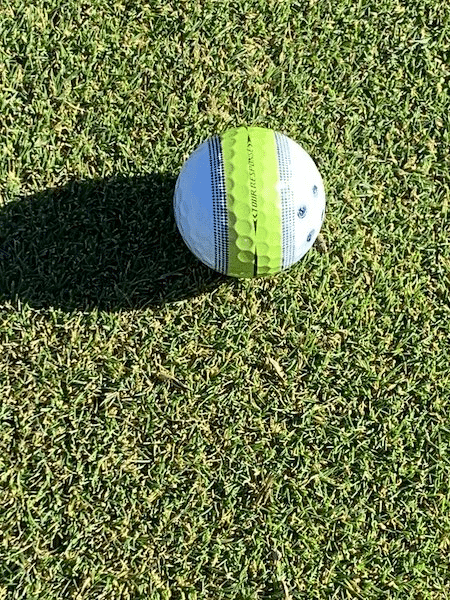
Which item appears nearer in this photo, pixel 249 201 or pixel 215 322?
pixel 249 201

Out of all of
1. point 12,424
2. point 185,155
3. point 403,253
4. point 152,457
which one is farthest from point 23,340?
point 403,253

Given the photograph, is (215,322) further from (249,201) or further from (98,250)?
(249,201)

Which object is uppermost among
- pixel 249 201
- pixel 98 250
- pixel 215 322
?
pixel 249 201

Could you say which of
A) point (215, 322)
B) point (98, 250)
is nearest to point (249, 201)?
point (215, 322)

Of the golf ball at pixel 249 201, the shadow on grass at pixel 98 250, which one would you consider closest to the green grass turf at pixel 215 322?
the shadow on grass at pixel 98 250

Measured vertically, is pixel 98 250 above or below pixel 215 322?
above

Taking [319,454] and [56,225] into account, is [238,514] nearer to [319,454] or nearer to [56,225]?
[319,454]
